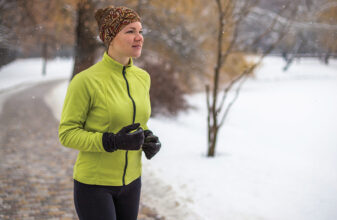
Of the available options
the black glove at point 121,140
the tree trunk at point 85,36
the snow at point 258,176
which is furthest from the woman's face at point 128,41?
the tree trunk at point 85,36

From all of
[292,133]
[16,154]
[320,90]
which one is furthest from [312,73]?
[16,154]

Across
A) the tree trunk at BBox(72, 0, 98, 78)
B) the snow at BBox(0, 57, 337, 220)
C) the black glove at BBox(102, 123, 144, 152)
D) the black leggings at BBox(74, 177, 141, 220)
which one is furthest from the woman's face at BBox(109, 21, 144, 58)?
the tree trunk at BBox(72, 0, 98, 78)

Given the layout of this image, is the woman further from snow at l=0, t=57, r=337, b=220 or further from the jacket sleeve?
snow at l=0, t=57, r=337, b=220

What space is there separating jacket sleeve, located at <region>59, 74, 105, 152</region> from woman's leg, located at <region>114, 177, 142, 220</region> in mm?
402

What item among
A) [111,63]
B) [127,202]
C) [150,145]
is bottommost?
[127,202]

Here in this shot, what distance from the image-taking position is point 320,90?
5891 mm

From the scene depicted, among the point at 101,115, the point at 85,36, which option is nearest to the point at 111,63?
the point at 101,115

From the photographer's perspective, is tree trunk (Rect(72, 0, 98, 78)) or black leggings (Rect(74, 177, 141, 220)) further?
tree trunk (Rect(72, 0, 98, 78))

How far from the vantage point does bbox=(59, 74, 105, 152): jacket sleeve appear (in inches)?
63.1

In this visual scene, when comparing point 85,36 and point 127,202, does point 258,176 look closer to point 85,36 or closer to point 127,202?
point 127,202

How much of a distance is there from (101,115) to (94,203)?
0.50m

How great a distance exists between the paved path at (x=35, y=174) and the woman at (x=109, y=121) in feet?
6.76

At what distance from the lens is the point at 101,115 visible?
65.7 inches

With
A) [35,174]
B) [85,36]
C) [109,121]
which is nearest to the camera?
[109,121]
